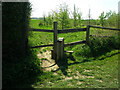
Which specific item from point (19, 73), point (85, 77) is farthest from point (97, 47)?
point (19, 73)

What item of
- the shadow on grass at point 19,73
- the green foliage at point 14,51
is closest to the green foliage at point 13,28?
the green foliage at point 14,51

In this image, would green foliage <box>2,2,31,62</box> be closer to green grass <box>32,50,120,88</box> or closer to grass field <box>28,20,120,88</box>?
grass field <box>28,20,120,88</box>

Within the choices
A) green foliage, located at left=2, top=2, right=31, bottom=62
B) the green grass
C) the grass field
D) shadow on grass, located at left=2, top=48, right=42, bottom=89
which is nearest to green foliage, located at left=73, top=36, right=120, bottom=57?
the grass field

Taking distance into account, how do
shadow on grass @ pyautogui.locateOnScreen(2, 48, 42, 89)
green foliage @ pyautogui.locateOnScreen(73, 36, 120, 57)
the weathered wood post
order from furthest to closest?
green foliage @ pyautogui.locateOnScreen(73, 36, 120, 57), the weathered wood post, shadow on grass @ pyautogui.locateOnScreen(2, 48, 42, 89)

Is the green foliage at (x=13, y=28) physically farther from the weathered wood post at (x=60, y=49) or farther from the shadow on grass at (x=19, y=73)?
the weathered wood post at (x=60, y=49)

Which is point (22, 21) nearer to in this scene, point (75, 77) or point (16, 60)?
point (16, 60)

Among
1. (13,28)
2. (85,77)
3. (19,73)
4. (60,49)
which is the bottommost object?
(85,77)

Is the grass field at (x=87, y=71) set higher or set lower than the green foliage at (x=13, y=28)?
lower

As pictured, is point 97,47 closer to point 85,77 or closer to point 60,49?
point 60,49

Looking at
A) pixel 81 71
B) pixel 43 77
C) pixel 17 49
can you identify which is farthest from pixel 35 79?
pixel 81 71

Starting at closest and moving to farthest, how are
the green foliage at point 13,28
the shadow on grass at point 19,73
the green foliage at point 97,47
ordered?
the shadow on grass at point 19,73, the green foliage at point 13,28, the green foliage at point 97,47

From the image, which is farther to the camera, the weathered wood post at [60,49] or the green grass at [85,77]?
the weathered wood post at [60,49]

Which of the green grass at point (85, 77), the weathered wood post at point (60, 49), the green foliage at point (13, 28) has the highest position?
the green foliage at point (13, 28)

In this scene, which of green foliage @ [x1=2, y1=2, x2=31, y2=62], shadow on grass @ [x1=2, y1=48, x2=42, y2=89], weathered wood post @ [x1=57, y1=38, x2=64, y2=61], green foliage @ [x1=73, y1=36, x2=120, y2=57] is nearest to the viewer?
shadow on grass @ [x1=2, y1=48, x2=42, y2=89]
